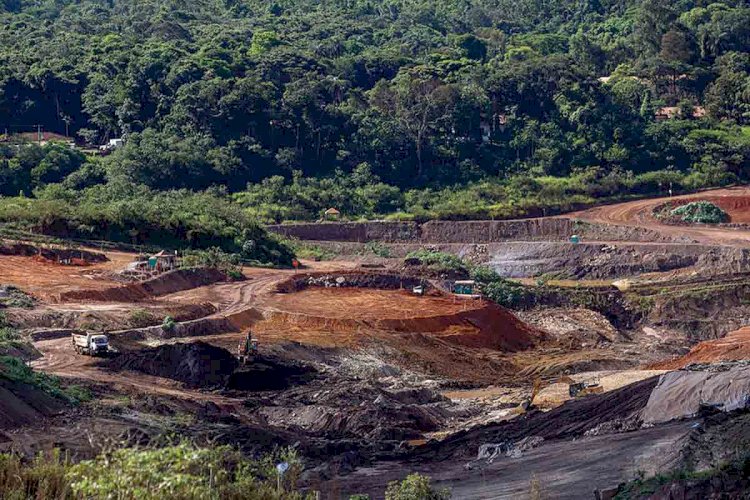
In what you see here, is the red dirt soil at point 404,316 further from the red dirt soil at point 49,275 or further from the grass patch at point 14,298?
the grass patch at point 14,298

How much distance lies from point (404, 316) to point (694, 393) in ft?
79.4

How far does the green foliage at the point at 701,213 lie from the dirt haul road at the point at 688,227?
1031 millimetres

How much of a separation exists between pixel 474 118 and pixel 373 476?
68.0 meters

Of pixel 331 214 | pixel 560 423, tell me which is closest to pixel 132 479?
pixel 560 423

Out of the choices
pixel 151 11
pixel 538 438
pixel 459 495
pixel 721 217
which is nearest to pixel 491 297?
pixel 721 217

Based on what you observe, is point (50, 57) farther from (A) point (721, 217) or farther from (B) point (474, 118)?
(A) point (721, 217)

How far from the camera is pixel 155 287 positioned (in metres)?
60.8

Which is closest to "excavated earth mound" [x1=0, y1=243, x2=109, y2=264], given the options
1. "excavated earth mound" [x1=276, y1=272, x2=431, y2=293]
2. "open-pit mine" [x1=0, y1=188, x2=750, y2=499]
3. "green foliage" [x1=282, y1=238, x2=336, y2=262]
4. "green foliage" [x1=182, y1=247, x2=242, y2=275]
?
"open-pit mine" [x1=0, y1=188, x2=750, y2=499]

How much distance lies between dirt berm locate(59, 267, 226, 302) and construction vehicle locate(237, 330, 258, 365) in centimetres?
827

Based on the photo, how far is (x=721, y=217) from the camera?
84375 mm

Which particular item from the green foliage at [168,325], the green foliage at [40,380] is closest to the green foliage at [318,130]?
the green foliage at [168,325]

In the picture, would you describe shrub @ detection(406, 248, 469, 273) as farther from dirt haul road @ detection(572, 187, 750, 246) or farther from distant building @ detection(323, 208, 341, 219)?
dirt haul road @ detection(572, 187, 750, 246)

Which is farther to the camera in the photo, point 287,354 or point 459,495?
point 287,354

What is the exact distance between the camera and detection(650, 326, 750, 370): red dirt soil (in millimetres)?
49375
